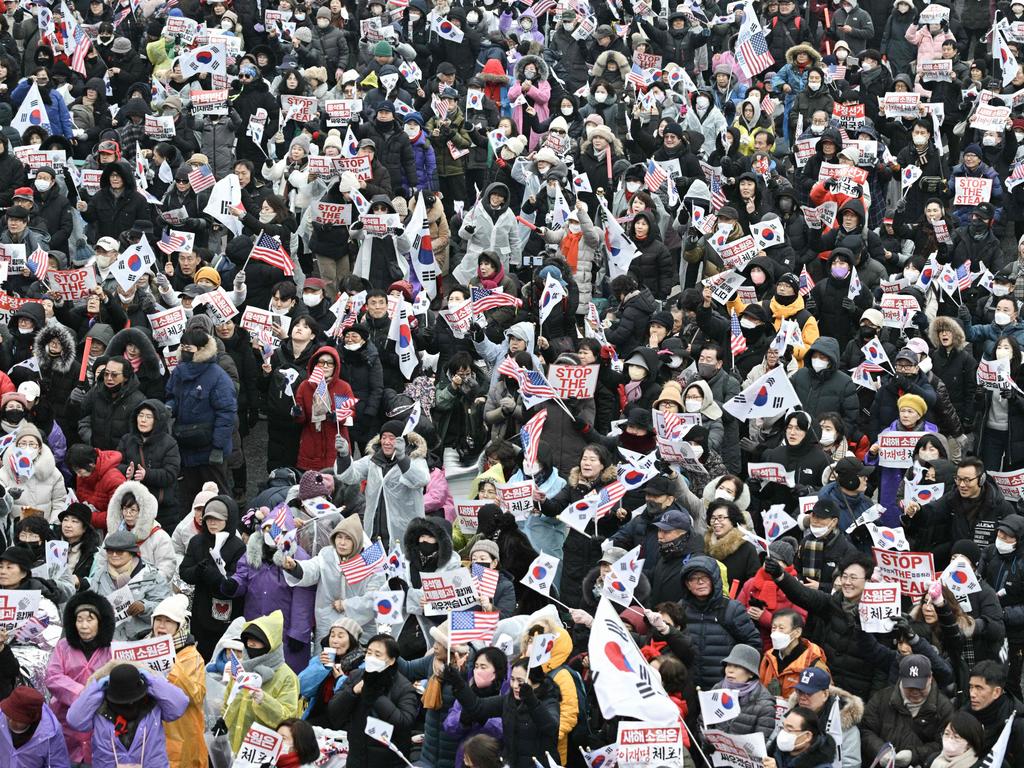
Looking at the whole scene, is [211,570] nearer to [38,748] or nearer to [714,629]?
[38,748]

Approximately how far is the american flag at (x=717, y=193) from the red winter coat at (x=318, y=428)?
509 centimetres

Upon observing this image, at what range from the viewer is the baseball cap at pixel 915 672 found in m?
11.3

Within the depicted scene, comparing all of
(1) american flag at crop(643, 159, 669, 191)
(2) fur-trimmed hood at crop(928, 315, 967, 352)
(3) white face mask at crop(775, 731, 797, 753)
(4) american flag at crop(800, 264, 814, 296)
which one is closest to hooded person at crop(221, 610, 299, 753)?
(3) white face mask at crop(775, 731, 797, 753)

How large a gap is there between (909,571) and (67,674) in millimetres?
5045

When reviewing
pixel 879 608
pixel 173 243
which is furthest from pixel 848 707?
pixel 173 243

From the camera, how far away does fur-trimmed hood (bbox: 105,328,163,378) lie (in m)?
15.1

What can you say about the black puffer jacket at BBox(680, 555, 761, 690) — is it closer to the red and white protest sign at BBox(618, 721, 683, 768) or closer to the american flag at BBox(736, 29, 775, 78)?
the red and white protest sign at BBox(618, 721, 683, 768)

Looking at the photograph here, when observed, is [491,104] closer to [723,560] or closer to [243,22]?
[243,22]

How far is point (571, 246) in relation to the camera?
18438 mm

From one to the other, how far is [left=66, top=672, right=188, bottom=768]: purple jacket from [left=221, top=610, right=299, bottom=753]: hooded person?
632mm

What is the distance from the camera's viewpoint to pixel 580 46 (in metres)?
24.6

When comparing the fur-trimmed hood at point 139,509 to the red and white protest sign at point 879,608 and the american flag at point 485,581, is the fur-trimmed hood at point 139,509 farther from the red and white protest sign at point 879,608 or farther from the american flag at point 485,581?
the red and white protest sign at point 879,608

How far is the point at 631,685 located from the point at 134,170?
32.7ft

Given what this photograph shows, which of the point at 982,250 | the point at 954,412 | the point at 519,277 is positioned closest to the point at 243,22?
the point at 519,277
